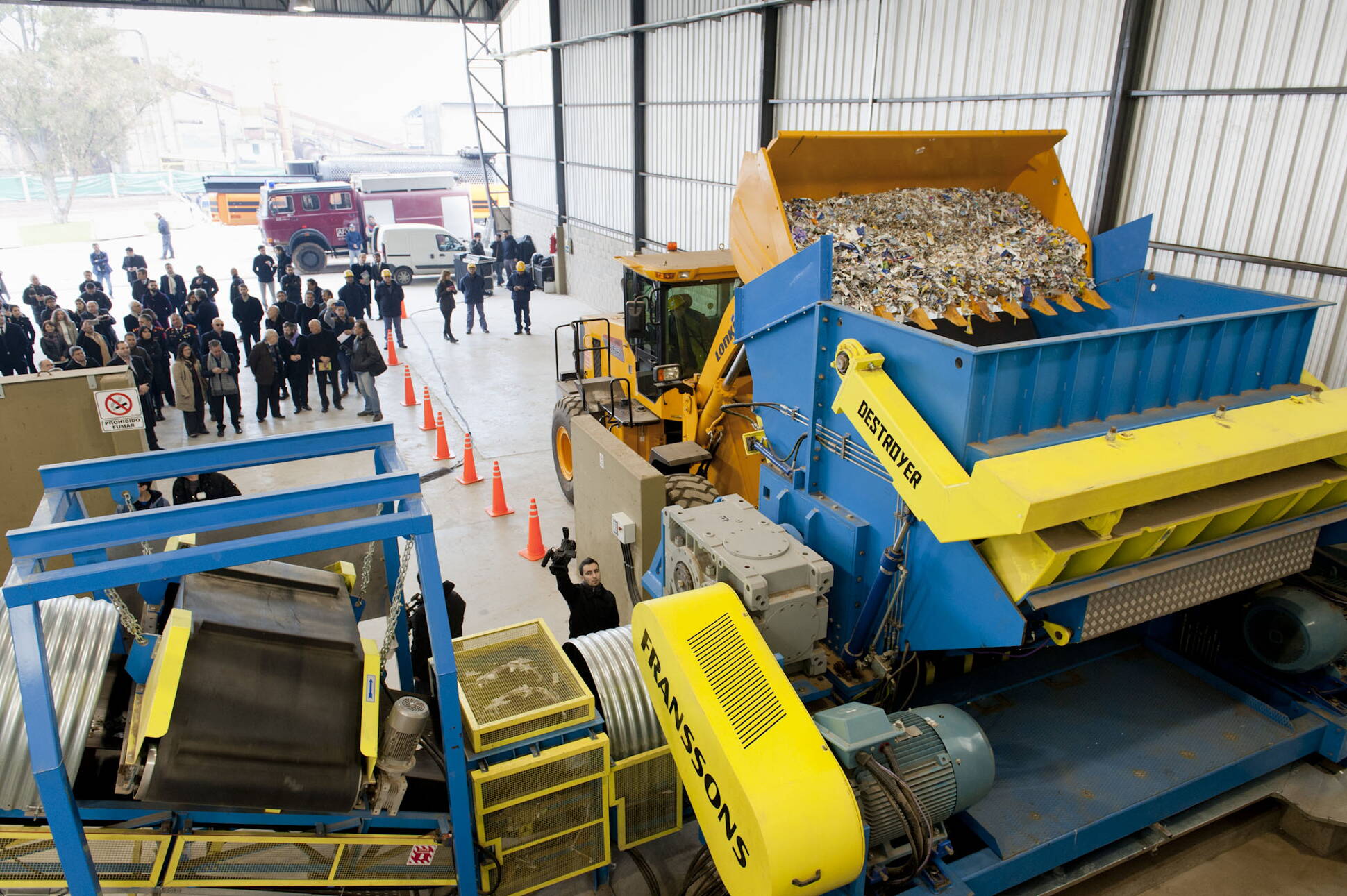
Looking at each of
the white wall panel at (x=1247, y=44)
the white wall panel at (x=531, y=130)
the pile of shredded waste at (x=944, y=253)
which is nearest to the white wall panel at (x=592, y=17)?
the white wall panel at (x=531, y=130)

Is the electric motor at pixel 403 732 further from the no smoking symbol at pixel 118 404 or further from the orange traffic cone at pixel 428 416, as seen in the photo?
the orange traffic cone at pixel 428 416

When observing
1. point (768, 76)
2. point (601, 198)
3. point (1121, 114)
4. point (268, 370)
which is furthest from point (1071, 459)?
point (601, 198)

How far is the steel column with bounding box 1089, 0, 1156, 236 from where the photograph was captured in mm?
7551

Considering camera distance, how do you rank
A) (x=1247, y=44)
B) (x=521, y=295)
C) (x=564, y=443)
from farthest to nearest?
(x=521, y=295), (x=564, y=443), (x=1247, y=44)

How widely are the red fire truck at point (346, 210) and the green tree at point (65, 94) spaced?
17983 millimetres

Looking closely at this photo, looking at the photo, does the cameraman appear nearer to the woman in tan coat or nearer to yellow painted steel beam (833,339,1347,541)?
yellow painted steel beam (833,339,1347,541)

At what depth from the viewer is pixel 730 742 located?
11.4ft

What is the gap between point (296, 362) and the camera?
12602 millimetres

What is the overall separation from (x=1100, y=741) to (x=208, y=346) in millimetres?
11669

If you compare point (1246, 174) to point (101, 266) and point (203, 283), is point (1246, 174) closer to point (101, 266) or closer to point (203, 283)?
point (203, 283)

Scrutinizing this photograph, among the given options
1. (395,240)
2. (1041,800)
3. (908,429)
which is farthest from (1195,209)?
(395,240)

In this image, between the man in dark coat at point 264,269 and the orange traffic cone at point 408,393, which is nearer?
the orange traffic cone at point 408,393

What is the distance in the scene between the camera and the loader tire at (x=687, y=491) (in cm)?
668

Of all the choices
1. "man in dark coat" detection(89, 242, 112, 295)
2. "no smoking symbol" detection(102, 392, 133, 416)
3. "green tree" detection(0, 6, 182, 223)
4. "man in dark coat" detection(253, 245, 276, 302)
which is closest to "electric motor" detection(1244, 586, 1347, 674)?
"no smoking symbol" detection(102, 392, 133, 416)
